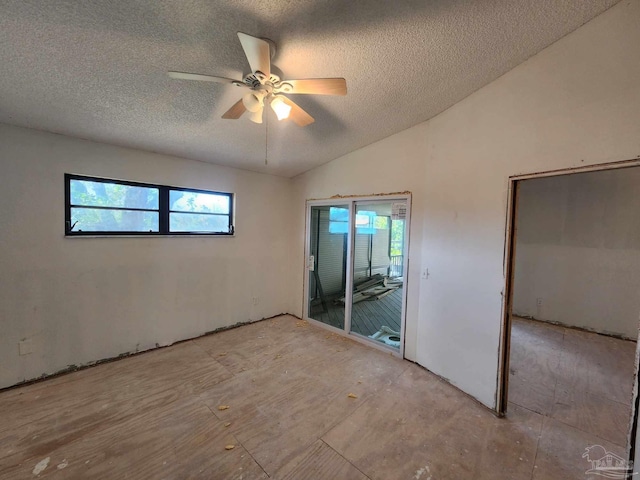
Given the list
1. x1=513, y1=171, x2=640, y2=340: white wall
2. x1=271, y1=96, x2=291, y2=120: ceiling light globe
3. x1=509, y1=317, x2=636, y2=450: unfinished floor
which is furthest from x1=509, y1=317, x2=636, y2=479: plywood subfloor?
x1=271, y1=96, x2=291, y2=120: ceiling light globe

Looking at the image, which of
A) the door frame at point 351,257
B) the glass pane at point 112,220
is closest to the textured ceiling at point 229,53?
the glass pane at point 112,220

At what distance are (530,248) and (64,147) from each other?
6481mm

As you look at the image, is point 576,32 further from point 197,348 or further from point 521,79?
point 197,348

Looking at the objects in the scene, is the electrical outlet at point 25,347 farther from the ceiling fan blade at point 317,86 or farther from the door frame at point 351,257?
the ceiling fan blade at point 317,86

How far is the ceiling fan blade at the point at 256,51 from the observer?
3.94 feet

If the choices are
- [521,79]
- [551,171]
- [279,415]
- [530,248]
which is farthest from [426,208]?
[530,248]

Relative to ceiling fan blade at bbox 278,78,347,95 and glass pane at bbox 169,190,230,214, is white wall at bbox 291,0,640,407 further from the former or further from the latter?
glass pane at bbox 169,190,230,214

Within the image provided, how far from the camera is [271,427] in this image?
1882 mm

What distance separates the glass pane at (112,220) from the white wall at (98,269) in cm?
12

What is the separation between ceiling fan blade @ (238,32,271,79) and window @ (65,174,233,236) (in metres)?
2.30

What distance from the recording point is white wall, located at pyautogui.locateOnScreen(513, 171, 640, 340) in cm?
347

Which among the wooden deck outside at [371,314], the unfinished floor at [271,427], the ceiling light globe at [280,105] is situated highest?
the ceiling light globe at [280,105]

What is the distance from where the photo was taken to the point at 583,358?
116 inches

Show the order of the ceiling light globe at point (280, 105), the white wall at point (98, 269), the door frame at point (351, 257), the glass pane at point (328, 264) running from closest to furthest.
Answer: the ceiling light globe at point (280, 105), the white wall at point (98, 269), the door frame at point (351, 257), the glass pane at point (328, 264)
